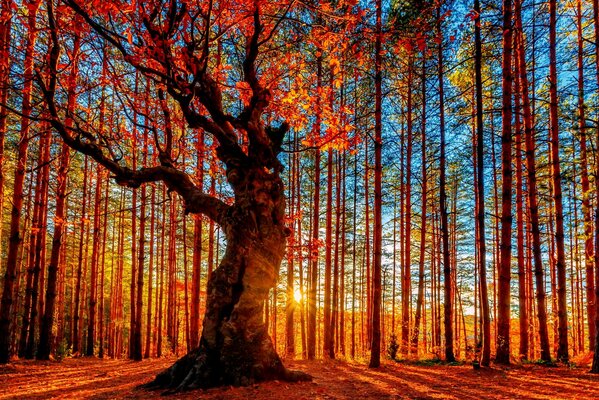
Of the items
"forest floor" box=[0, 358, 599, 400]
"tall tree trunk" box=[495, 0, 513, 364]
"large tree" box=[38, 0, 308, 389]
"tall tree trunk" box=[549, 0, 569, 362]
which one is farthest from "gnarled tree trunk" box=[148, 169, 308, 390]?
"tall tree trunk" box=[549, 0, 569, 362]

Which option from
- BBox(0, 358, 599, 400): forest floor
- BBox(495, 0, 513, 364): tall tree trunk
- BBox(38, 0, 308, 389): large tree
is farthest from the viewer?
BBox(495, 0, 513, 364): tall tree trunk

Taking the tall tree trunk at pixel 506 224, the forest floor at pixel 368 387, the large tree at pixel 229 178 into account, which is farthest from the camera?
the tall tree trunk at pixel 506 224

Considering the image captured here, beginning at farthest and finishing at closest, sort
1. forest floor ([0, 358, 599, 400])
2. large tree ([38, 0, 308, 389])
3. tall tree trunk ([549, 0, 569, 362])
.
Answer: tall tree trunk ([549, 0, 569, 362]), large tree ([38, 0, 308, 389]), forest floor ([0, 358, 599, 400])

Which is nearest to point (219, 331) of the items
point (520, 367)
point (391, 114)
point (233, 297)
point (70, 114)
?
point (233, 297)

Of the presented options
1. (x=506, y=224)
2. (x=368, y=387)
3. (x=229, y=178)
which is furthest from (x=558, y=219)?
(x=229, y=178)

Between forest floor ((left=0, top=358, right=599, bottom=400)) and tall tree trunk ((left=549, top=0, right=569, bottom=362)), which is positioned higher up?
tall tree trunk ((left=549, top=0, right=569, bottom=362))

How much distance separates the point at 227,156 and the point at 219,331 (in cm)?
302

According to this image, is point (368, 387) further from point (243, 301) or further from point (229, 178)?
point (229, 178)

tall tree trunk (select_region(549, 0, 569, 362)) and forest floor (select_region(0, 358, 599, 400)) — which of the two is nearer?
forest floor (select_region(0, 358, 599, 400))

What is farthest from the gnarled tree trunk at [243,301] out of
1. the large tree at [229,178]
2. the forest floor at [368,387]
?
the forest floor at [368,387]

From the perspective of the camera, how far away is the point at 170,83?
6070 mm

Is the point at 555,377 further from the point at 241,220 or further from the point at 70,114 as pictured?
the point at 70,114

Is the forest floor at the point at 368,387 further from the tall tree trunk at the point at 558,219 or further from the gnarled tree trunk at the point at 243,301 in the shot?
the tall tree trunk at the point at 558,219

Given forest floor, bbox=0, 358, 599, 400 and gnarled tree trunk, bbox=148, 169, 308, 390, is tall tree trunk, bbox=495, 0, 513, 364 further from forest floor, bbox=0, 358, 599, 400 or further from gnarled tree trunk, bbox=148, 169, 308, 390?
gnarled tree trunk, bbox=148, 169, 308, 390
